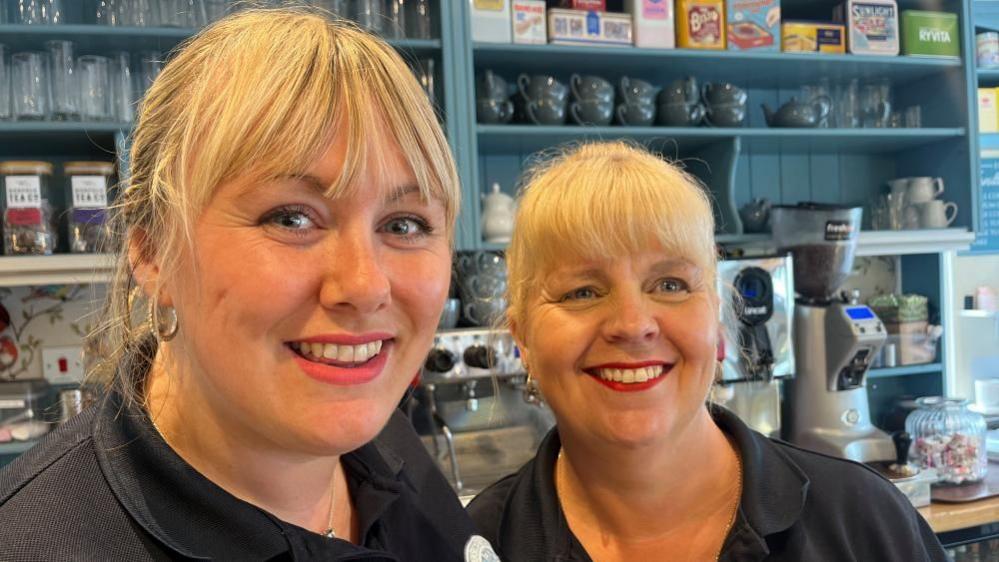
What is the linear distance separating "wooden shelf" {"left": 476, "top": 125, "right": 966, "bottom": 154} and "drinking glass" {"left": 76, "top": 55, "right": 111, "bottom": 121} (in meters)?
1.09

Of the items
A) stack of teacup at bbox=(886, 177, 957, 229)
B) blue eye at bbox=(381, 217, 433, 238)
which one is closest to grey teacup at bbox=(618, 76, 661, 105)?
stack of teacup at bbox=(886, 177, 957, 229)

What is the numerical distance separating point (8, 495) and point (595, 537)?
0.77 metres

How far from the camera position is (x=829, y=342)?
94.9 inches

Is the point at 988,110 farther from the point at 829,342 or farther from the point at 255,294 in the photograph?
the point at 255,294

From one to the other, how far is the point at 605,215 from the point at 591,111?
4.85 ft

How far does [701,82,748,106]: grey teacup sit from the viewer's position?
103 inches

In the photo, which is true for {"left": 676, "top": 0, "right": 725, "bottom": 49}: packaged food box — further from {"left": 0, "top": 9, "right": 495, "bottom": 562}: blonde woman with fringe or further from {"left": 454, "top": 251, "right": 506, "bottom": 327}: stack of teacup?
{"left": 0, "top": 9, "right": 495, "bottom": 562}: blonde woman with fringe

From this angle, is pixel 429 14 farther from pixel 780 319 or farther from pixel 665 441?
pixel 665 441

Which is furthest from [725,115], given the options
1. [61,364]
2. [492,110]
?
[61,364]

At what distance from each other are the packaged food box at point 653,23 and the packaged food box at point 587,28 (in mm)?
38

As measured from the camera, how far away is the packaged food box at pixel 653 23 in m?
2.57

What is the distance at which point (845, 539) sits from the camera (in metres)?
A: 1.05

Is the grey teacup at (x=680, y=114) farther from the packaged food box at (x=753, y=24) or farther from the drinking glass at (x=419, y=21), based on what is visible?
the drinking glass at (x=419, y=21)

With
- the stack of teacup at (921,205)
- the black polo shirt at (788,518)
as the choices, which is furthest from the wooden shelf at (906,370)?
the black polo shirt at (788,518)
